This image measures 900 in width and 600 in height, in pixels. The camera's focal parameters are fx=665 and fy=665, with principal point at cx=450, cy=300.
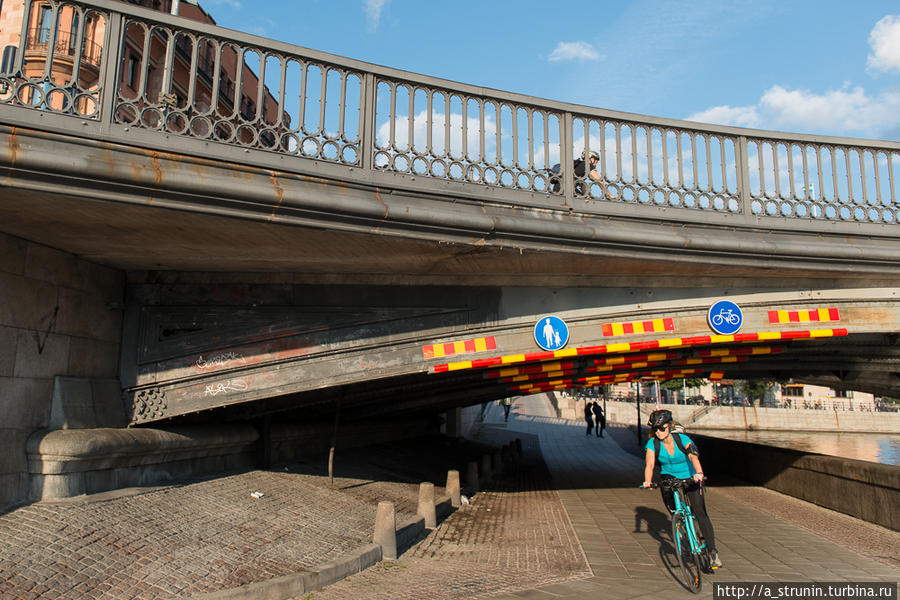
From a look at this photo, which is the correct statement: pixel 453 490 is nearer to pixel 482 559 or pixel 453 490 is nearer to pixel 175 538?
pixel 482 559

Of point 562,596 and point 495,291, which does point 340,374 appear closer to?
point 495,291

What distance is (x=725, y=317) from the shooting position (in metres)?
9.62

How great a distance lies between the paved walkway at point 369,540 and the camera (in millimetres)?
5590

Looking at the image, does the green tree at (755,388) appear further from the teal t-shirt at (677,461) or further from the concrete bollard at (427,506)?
the teal t-shirt at (677,461)

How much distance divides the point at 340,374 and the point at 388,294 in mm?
1252

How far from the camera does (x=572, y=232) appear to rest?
26.2 ft

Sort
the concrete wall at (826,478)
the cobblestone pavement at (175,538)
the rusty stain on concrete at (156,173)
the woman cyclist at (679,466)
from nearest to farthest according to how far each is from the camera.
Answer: the cobblestone pavement at (175,538)
the rusty stain on concrete at (156,173)
the woman cyclist at (679,466)
the concrete wall at (826,478)

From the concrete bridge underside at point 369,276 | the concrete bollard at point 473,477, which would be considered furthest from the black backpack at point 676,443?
the concrete bollard at point 473,477

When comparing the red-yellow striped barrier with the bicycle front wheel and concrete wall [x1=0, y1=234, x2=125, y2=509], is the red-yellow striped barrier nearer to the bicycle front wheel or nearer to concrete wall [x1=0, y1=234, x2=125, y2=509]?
the bicycle front wheel

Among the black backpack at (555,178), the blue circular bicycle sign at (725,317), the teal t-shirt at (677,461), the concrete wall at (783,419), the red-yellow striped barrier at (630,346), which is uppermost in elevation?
the black backpack at (555,178)

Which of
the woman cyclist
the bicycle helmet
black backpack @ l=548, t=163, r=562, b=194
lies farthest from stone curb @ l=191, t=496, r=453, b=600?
black backpack @ l=548, t=163, r=562, b=194

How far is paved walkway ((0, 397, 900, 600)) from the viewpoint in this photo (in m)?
5.59


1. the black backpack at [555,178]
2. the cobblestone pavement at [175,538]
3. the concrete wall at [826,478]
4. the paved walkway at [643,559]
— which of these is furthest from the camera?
the concrete wall at [826,478]

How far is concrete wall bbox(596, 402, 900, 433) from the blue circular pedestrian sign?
39.6 metres
